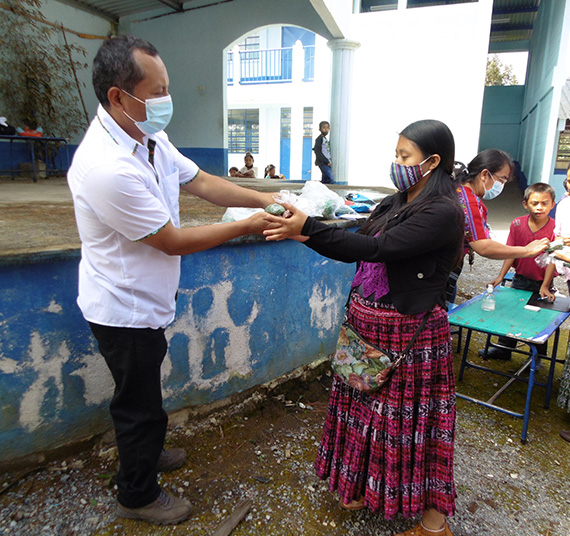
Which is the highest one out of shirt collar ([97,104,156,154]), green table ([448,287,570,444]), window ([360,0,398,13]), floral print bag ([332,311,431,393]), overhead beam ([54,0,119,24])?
window ([360,0,398,13])

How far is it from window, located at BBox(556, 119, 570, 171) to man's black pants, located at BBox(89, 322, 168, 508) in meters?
10.9

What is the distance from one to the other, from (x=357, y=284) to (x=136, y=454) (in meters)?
1.12

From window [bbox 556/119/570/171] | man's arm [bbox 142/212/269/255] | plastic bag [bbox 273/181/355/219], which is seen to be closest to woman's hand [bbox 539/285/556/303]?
plastic bag [bbox 273/181/355/219]

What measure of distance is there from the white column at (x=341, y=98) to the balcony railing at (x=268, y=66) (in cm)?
907

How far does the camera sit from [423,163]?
1649 millimetres

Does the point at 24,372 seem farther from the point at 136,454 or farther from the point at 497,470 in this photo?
the point at 497,470

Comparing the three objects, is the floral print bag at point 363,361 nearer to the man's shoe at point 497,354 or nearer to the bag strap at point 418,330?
the bag strap at point 418,330

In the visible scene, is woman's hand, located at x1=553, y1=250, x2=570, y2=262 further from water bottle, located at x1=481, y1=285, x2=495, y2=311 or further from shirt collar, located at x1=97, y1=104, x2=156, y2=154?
shirt collar, located at x1=97, y1=104, x2=156, y2=154

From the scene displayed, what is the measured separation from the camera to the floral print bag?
165 cm

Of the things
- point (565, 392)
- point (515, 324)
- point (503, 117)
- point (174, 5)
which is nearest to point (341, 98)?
point (174, 5)

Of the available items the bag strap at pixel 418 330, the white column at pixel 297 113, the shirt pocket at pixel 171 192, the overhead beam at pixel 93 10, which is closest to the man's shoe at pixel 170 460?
the shirt pocket at pixel 171 192

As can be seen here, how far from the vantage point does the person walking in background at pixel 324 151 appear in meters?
8.78

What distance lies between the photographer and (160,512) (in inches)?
72.4

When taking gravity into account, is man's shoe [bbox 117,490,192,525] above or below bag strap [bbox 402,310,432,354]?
below
